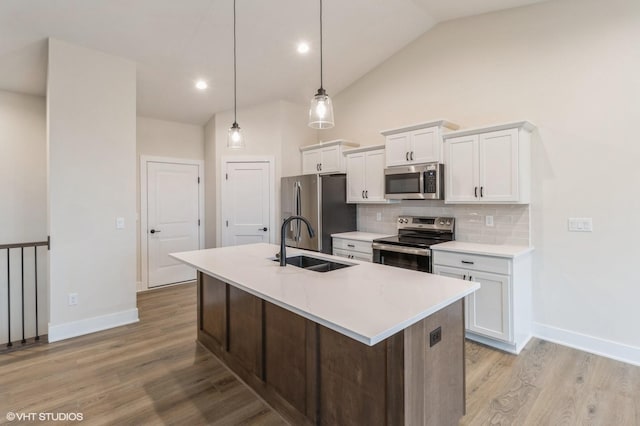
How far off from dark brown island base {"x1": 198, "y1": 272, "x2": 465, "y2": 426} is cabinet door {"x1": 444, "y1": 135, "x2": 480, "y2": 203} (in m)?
1.86

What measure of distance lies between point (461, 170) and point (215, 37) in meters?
3.01

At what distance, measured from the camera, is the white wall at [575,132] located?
278cm

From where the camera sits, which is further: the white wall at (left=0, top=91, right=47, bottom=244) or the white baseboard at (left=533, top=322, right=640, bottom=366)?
the white wall at (left=0, top=91, right=47, bottom=244)

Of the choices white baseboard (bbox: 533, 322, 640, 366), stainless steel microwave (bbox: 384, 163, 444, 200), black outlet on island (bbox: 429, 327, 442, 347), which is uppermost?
stainless steel microwave (bbox: 384, 163, 444, 200)

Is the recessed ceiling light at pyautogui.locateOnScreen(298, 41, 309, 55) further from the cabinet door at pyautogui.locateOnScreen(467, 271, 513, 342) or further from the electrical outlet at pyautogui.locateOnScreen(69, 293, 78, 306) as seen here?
the electrical outlet at pyautogui.locateOnScreen(69, 293, 78, 306)

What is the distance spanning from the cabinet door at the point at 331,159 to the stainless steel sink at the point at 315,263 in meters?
2.22

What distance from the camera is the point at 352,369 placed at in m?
1.63

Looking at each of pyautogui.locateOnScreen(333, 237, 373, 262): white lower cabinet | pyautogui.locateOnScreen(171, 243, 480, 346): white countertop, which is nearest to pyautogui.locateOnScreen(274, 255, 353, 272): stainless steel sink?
pyautogui.locateOnScreen(171, 243, 480, 346): white countertop

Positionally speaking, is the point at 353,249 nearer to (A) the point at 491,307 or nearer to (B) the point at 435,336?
(A) the point at 491,307

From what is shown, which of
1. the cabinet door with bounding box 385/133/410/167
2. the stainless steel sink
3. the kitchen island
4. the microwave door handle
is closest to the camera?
the kitchen island

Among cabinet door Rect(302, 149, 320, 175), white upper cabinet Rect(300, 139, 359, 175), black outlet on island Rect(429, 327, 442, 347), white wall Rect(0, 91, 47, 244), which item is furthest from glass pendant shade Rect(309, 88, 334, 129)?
white wall Rect(0, 91, 47, 244)

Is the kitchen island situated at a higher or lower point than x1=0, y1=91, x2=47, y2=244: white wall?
lower

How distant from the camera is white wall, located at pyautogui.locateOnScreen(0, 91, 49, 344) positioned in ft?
12.9
